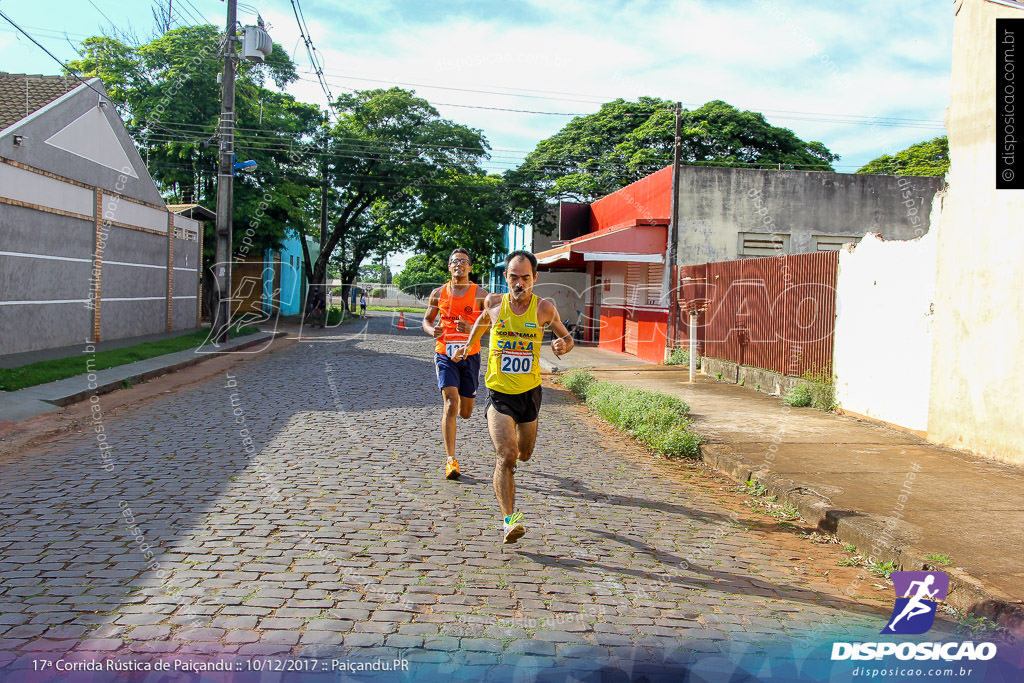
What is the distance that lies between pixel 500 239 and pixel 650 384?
22.8 m

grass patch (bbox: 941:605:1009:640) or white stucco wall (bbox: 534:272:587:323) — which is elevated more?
white stucco wall (bbox: 534:272:587:323)

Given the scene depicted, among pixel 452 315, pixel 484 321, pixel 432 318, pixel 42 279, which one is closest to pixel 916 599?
pixel 484 321

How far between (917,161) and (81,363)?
41244 millimetres

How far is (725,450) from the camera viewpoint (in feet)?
25.2

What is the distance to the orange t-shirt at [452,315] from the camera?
6.68 meters

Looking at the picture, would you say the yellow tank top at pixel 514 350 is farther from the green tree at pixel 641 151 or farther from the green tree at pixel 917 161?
the green tree at pixel 917 161

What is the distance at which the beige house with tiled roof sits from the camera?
14.0 metres

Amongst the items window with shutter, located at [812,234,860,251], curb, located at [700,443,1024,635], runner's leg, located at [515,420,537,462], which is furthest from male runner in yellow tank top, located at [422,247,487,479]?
window with shutter, located at [812,234,860,251]

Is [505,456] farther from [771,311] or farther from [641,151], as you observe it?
[641,151]

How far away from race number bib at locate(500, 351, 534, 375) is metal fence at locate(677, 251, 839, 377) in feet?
22.9

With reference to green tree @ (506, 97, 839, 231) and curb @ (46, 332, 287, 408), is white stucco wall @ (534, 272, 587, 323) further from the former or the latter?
curb @ (46, 332, 287, 408)

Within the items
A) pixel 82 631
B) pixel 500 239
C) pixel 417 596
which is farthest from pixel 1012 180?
pixel 500 239

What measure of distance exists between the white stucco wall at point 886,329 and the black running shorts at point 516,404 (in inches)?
209

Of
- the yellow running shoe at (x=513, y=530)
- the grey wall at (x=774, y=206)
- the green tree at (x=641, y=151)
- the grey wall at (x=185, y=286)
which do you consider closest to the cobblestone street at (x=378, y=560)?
the yellow running shoe at (x=513, y=530)
